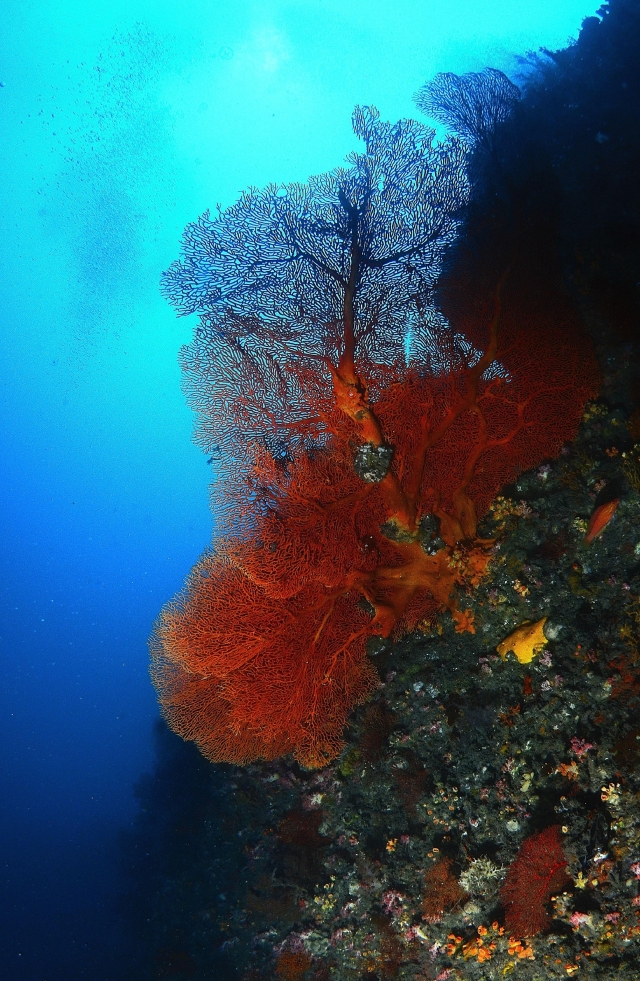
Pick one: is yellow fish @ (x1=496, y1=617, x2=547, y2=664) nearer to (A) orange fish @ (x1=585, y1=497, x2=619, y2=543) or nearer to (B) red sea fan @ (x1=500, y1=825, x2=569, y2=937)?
(A) orange fish @ (x1=585, y1=497, x2=619, y2=543)

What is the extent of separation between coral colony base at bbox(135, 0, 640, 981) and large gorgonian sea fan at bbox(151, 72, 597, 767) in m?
0.03

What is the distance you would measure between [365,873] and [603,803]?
3665 millimetres

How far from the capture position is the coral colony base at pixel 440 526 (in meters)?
4.73

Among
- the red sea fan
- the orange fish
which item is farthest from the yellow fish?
the red sea fan

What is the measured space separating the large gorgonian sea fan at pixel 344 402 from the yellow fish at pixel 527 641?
2.03 feet

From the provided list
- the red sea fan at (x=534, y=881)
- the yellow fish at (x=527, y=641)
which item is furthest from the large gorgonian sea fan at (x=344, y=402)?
the red sea fan at (x=534, y=881)

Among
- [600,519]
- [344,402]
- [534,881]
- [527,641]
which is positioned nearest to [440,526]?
[527,641]

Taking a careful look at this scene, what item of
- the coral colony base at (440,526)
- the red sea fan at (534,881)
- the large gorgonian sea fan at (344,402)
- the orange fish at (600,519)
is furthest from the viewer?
the orange fish at (600,519)

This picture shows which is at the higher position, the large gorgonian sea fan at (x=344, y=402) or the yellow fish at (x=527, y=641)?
the large gorgonian sea fan at (x=344, y=402)

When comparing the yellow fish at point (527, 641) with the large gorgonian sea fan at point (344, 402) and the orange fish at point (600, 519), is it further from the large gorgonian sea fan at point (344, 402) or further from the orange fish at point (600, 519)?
the orange fish at point (600, 519)

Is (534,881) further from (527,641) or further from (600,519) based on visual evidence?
(600,519)

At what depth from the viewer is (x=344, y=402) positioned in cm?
486

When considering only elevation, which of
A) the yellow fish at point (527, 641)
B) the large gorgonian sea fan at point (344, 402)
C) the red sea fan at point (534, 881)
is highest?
the large gorgonian sea fan at point (344, 402)

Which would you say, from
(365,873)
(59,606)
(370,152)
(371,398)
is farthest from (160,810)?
(59,606)
